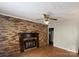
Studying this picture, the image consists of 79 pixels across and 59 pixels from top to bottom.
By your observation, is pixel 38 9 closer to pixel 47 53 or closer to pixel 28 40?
pixel 28 40

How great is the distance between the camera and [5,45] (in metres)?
1.95

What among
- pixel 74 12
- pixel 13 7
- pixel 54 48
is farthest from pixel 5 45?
pixel 74 12

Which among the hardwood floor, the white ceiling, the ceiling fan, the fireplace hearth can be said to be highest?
the white ceiling

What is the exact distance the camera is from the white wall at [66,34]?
2.04 metres

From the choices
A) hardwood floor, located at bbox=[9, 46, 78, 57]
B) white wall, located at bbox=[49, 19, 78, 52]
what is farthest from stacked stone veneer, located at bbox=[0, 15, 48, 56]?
white wall, located at bbox=[49, 19, 78, 52]

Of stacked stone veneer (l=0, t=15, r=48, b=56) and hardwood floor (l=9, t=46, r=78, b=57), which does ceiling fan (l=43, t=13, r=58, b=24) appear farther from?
hardwood floor (l=9, t=46, r=78, b=57)

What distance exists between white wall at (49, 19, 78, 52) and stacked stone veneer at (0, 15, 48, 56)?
1.18ft

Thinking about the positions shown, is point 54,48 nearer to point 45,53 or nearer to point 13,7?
point 45,53

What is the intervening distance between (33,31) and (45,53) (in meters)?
0.52

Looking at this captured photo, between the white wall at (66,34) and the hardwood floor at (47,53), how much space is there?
0.13 m

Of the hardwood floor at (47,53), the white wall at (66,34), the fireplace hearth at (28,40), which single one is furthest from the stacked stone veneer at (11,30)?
the white wall at (66,34)

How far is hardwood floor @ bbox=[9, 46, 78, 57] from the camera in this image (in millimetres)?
1977

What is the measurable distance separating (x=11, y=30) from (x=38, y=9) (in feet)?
2.22

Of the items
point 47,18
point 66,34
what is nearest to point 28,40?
point 47,18
